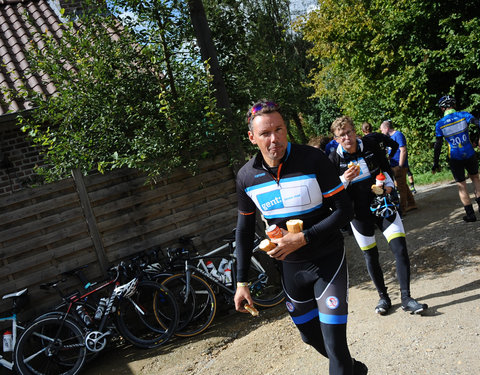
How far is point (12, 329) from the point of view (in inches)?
177

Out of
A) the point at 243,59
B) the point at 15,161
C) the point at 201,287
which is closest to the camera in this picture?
the point at 201,287

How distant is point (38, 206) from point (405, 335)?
4.49m

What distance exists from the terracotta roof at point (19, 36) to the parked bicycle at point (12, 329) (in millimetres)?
3422

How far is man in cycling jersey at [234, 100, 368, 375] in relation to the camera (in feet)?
8.18

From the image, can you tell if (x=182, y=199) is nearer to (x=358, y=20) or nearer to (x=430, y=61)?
(x=430, y=61)

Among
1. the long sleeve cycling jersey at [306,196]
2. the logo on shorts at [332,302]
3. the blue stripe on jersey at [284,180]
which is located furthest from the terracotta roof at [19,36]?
the logo on shorts at [332,302]

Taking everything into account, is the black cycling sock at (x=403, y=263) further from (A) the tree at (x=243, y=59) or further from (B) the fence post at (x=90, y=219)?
(B) the fence post at (x=90, y=219)

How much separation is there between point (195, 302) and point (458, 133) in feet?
16.4

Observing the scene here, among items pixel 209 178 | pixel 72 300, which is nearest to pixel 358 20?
pixel 209 178

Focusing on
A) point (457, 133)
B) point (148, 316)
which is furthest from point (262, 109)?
point (457, 133)

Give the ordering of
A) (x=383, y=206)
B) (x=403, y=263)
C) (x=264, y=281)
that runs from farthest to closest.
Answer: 1. (x=264, y=281)
2. (x=383, y=206)
3. (x=403, y=263)

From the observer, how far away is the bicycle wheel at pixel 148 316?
4.84m

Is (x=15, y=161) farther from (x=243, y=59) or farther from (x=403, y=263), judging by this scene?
(x=403, y=263)

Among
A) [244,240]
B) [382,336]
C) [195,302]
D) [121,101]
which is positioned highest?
[121,101]
